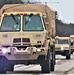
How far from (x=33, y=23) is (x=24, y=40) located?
93 centimetres

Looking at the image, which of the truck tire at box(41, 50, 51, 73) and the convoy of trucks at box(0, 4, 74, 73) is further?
the truck tire at box(41, 50, 51, 73)

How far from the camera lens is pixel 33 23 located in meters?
22.4

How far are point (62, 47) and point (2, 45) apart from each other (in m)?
22.5

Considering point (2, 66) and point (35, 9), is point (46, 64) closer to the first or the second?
point (2, 66)

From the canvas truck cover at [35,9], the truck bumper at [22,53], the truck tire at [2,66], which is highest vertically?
the canvas truck cover at [35,9]

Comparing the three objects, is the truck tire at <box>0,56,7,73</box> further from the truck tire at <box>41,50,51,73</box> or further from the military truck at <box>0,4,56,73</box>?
the truck tire at <box>41,50,51,73</box>

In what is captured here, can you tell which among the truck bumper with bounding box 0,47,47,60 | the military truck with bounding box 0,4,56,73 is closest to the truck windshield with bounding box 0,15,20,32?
the military truck with bounding box 0,4,56,73

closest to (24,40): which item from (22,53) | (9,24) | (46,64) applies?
(22,53)

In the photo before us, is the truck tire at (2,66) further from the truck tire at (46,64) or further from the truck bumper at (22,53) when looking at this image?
the truck tire at (46,64)

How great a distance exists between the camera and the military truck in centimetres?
2166

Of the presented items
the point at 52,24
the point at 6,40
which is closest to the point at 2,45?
the point at 6,40

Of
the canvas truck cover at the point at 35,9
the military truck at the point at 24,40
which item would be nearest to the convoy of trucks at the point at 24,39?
the military truck at the point at 24,40

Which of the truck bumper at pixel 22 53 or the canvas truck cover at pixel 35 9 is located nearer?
the truck bumper at pixel 22 53

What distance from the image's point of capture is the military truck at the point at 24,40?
21656mm
